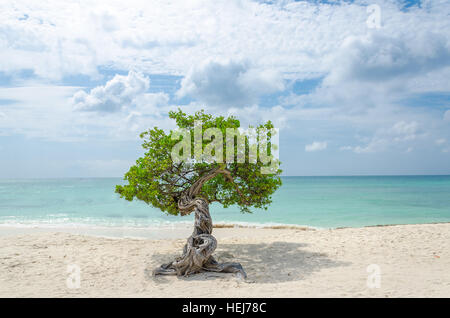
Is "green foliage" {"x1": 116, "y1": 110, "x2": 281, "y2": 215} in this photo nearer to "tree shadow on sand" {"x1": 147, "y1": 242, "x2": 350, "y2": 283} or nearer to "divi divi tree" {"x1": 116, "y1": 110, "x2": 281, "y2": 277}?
"divi divi tree" {"x1": 116, "y1": 110, "x2": 281, "y2": 277}

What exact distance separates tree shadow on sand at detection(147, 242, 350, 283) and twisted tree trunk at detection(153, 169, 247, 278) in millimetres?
212

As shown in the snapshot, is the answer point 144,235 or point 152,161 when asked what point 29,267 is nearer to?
point 152,161

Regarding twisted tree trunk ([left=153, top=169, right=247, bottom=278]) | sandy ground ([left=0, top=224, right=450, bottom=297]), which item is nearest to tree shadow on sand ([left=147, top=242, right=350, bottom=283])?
sandy ground ([left=0, top=224, right=450, bottom=297])

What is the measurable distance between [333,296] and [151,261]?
603 centimetres

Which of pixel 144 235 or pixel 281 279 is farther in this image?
pixel 144 235

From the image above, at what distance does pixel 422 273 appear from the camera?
8.43 metres

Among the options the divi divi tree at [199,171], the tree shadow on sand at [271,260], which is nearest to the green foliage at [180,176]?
the divi divi tree at [199,171]

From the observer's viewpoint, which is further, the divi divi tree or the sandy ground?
the divi divi tree

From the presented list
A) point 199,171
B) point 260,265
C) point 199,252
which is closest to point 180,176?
point 199,171

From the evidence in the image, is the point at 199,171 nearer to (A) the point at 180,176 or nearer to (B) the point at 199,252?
(A) the point at 180,176

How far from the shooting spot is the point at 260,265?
9945 millimetres

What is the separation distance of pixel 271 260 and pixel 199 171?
379 centimetres

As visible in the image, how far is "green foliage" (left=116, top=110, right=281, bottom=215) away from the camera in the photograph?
9336 mm
